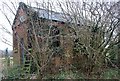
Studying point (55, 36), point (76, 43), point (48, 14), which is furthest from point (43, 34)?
point (76, 43)

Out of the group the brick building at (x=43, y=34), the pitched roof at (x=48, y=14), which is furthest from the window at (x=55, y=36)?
the pitched roof at (x=48, y=14)

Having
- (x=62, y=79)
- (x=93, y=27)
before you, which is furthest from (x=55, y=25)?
(x=62, y=79)

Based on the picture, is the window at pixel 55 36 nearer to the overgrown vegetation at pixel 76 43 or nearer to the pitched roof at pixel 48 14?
the overgrown vegetation at pixel 76 43

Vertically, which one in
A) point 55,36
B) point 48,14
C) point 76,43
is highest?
point 48,14

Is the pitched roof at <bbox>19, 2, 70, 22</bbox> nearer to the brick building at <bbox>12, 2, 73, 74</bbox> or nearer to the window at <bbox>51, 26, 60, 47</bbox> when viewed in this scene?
the brick building at <bbox>12, 2, 73, 74</bbox>

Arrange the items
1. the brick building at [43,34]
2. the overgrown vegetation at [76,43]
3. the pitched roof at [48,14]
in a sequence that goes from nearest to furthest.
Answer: the overgrown vegetation at [76,43]
the brick building at [43,34]
the pitched roof at [48,14]

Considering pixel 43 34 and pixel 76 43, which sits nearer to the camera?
pixel 43 34

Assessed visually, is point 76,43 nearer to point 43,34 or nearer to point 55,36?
point 55,36

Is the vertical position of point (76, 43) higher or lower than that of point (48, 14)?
lower

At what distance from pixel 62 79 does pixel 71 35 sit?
2291mm

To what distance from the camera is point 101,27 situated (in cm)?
999

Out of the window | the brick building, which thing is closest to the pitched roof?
the brick building

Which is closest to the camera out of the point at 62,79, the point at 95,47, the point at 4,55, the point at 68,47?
the point at 62,79

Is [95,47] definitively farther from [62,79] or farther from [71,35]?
[62,79]
